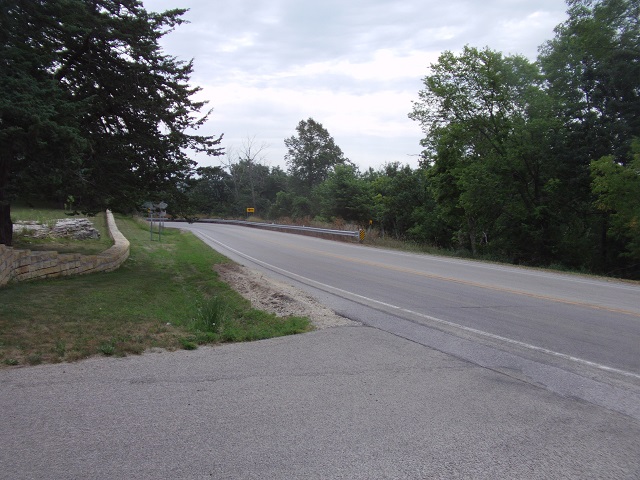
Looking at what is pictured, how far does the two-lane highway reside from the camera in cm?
606

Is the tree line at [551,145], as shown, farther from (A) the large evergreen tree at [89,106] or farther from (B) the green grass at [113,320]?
(B) the green grass at [113,320]

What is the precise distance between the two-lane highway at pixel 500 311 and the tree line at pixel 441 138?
599 centimetres

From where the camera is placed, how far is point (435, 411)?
431 cm

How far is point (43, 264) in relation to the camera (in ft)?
34.4

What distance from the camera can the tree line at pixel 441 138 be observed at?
11133 mm

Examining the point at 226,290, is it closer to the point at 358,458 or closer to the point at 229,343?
the point at 229,343

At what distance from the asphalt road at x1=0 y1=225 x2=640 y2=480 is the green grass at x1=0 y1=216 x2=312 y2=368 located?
445 mm

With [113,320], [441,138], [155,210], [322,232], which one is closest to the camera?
[113,320]

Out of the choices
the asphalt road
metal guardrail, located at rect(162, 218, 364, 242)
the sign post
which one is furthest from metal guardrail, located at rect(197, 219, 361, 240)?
the asphalt road

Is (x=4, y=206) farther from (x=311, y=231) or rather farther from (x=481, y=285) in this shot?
(x=311, y=231)

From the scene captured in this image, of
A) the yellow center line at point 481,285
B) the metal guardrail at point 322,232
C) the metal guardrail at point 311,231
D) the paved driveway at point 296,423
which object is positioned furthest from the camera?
the metal guardrail at point 311,231

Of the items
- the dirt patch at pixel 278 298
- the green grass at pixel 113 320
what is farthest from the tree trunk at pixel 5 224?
the dirt patch at pixel 278 298

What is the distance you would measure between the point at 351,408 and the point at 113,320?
15.2ft

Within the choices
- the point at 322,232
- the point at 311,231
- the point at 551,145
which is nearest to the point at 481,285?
the point at 551,145
